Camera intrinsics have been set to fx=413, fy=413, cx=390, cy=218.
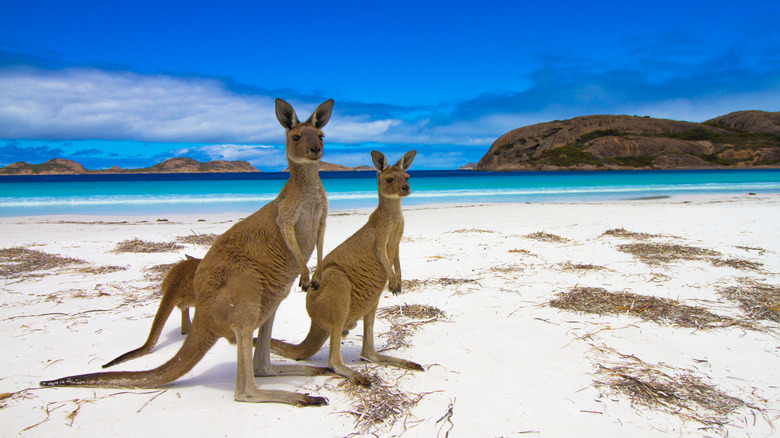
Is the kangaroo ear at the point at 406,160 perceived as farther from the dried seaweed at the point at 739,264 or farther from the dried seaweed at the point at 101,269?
the dried seaweed at the point at 739,264

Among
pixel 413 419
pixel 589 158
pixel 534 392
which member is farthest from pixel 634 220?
pixel 589 158

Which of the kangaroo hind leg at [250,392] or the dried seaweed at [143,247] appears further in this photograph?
the dried seaweed at [143,247]

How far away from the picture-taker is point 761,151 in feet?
203

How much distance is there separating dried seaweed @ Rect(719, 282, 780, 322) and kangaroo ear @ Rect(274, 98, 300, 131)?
4.21 meters

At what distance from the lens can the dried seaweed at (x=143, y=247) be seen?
22.3 ft

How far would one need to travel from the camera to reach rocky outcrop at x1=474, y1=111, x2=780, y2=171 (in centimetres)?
6344

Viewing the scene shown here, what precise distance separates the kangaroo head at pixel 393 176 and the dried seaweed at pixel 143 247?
531 cm

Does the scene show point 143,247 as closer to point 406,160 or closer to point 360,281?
point 360,281

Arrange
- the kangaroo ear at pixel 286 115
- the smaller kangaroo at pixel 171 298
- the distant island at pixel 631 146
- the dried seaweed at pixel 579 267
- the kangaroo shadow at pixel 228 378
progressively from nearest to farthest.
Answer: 1. the kangaroo ear at pixel 286 115
2. the kangaroo shadow at pixel 228 378
3. the smaller kangaroo at pixel 171 298
4. the dried seaweed at pixel 579 267
5. the distant island at pixel 631 146

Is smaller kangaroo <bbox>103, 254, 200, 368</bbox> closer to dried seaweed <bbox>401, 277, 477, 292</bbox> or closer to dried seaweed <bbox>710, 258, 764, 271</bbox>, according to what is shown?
dried seaweed <bbox>401, 277, 477, 292</bbox>

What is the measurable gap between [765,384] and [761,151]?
80.5m

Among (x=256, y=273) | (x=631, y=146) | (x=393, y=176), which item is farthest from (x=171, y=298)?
(x=631, y=146)

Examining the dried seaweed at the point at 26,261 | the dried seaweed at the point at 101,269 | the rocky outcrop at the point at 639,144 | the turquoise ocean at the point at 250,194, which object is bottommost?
the dried seaweed at the point at 101,269

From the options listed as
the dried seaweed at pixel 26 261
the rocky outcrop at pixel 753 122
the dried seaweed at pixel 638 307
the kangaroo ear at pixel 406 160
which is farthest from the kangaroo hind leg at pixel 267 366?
the rocky outcrop at pixel 753 122
